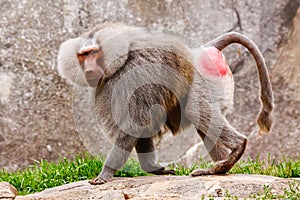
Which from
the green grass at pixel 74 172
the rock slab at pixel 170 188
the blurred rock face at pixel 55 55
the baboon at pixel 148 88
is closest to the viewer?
the rock slab at pixel 170 188

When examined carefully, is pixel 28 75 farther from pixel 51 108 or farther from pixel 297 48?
pixel 297 48

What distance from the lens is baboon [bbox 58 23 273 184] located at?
14.9 feet

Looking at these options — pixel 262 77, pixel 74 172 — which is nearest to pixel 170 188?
pixel 262 77

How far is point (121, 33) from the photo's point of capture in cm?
468

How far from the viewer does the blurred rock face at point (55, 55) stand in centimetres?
669

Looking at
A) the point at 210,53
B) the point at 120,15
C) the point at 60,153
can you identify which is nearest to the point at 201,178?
the point at 210,53

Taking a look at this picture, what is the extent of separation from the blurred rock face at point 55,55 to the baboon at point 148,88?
74.7 inches

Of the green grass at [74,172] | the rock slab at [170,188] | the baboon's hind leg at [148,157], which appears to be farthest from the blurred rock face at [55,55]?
the rock slab at [170,188]

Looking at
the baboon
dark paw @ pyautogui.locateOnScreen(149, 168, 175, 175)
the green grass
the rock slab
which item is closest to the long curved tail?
the baboon

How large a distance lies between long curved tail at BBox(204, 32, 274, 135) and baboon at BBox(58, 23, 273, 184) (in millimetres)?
191

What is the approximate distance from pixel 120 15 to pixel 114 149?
9.01ft

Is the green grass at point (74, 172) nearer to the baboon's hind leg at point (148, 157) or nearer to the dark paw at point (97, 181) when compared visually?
the baboon's hind leg at point (148, 157)

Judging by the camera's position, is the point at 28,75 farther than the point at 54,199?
Yes

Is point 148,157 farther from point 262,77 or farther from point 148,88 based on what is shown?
point 262,77
